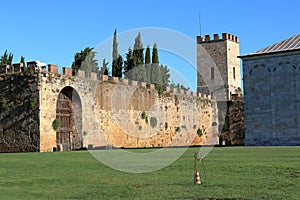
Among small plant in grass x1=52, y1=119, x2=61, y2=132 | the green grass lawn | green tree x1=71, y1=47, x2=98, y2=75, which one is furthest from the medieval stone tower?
the green grass lawn

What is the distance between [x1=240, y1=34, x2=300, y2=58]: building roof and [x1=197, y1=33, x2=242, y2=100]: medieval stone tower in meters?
20.6

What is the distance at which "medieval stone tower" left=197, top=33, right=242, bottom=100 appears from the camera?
5262 cm

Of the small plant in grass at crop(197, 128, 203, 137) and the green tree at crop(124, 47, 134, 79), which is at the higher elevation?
the green tree at crop(124, 47, 134, 79)

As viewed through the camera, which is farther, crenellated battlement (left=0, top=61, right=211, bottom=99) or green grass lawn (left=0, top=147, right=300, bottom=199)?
crenellated battlement (left=0, top=61, right=211, bottom=99)

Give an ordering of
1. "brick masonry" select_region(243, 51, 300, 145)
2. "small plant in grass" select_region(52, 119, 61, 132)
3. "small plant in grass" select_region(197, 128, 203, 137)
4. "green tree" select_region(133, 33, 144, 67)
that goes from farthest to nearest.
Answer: "small plant in grass" select_region(197, 128, 203, 137) < "green tree" select_region(133, 33, 144, 67) < "brick masonry" select_region(243, 51, 300, 145) < "small plant in grass" select_region(52, 119, 61, 132)

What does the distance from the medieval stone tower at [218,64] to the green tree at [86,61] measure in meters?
15.4

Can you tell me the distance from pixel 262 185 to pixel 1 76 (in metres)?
21.5

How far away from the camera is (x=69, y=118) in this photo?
29.7 metres

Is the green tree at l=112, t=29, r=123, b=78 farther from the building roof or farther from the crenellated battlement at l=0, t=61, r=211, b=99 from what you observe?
the building roof

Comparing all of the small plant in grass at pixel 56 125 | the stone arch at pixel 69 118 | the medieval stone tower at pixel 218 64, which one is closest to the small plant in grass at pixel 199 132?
the medieval stone tower at pixel 218 64

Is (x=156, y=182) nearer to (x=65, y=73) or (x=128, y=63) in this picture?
(x=65, y=73)

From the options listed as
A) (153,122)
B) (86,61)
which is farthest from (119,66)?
(153,122)

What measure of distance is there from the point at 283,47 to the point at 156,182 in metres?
21.4

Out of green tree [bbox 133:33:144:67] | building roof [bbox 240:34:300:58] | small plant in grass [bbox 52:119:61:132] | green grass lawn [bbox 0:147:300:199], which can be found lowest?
green grass lawn [bbox 0:147:300:199]
